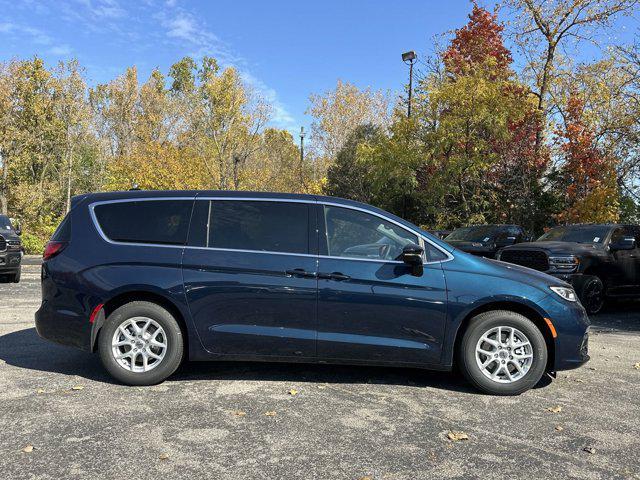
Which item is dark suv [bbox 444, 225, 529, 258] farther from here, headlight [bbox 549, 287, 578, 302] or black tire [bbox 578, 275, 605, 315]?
headlight [bbox 549, 287, 578, 302]

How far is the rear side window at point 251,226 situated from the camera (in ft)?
15.2

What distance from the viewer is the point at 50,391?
4430 mm

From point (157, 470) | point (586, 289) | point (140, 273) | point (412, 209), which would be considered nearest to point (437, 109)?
point (412, 209)

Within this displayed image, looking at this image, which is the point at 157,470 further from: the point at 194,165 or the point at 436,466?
the point at 194,165

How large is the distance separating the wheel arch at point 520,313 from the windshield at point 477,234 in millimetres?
9472

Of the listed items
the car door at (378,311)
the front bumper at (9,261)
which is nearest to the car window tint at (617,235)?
the car door at (378,311)

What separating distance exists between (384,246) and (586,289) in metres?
6.15

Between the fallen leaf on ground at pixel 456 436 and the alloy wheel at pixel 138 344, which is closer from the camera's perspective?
the fallen leaf on ground at pixel 456 436

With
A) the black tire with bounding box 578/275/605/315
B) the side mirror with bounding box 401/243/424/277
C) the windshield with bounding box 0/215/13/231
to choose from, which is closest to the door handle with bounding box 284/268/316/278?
the side mirror with bounding box 401/243/424/277

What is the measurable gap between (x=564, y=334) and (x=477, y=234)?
10.0m

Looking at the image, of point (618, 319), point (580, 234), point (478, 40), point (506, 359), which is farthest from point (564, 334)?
point (478, 40)

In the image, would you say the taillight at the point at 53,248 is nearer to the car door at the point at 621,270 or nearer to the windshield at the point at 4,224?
the windshield at the point at 4,224

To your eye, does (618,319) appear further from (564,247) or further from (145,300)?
(145,300)

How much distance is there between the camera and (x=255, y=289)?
450 cm
